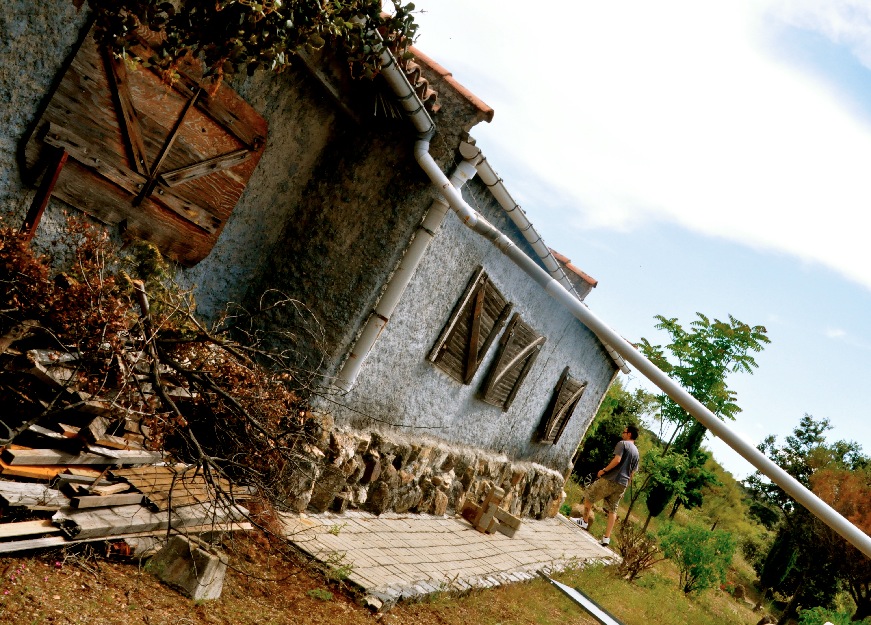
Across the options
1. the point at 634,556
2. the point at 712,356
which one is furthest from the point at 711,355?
the point at 634,556

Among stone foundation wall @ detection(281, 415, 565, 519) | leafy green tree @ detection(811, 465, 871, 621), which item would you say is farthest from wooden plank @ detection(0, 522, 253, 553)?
leafy green tree @ detection(811, 465, 871, 621)

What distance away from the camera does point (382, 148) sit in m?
7.23

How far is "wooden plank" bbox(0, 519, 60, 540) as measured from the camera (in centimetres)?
386

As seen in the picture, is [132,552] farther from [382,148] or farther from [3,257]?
[382,148]

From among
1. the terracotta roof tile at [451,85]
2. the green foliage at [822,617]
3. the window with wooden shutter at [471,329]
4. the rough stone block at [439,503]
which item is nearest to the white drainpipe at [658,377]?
the terracotta roof tile at [451,85]

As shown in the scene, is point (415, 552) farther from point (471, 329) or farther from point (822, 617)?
point (822, 617)

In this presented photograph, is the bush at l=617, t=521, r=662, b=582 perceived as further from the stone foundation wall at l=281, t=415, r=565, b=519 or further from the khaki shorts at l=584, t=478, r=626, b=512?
the stone foundation wall at l=281, t=415, r=565, b=519

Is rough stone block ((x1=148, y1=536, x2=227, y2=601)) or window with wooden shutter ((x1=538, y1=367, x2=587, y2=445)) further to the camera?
window with wooden shutter ((x1=538, y1=367, x2=587, y2=445))

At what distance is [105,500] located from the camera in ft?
14.9

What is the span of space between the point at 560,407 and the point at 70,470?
369 inches

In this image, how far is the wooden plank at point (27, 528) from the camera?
3858 mm

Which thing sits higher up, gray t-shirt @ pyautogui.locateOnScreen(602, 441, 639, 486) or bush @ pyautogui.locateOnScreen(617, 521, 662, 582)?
gray t-shirt @ pyautogui.locateOnScreen(602, 441, 639, 486)

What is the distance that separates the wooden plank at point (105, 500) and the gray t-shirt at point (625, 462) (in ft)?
26.6

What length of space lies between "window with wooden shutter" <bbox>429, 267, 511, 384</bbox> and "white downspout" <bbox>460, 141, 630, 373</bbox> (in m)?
0.70
